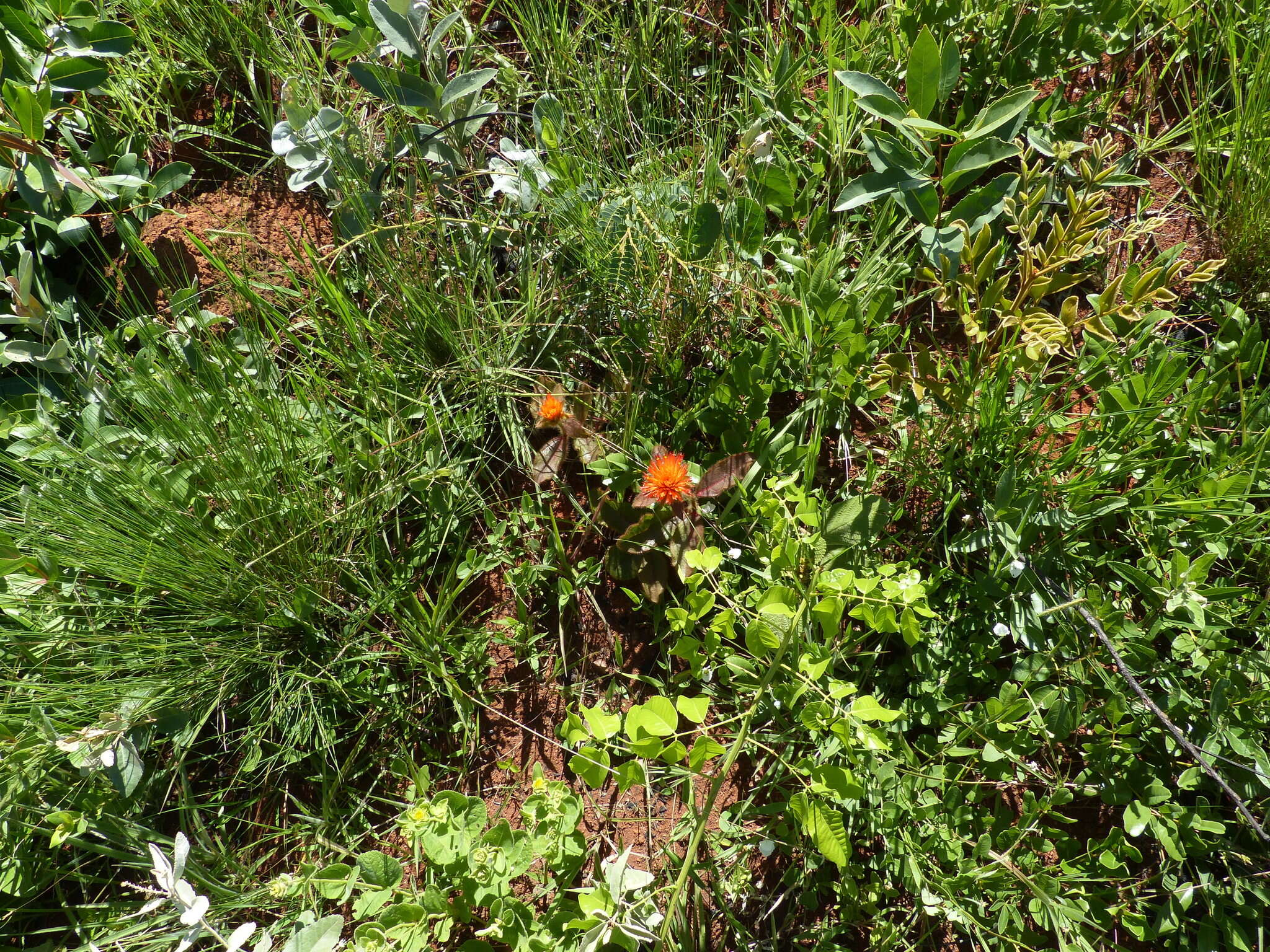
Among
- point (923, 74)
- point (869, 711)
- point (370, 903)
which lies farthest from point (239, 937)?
point (923, 74)

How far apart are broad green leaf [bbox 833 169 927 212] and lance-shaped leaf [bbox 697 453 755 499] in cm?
53

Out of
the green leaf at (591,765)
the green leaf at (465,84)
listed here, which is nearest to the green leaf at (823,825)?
the green leaf at (591,765)

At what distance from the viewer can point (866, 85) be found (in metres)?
1.68

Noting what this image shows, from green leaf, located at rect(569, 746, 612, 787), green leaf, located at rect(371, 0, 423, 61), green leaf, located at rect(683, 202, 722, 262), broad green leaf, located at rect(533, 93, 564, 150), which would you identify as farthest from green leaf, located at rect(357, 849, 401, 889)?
green leaf, located at rect(371, 0, 423, 61)

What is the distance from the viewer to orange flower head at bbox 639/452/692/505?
65.1 inches

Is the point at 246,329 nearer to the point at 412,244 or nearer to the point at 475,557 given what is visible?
the point at 412,244

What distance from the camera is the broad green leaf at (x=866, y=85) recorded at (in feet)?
5.45

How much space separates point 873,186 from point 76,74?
1771 mm

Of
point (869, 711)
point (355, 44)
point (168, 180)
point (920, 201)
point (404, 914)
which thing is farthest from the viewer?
point (168, 180)

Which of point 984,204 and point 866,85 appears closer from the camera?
point 866,85

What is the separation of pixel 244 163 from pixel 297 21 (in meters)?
0.39

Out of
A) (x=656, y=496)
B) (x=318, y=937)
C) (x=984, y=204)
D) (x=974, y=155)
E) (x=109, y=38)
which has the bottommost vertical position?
(x=318, y=937)

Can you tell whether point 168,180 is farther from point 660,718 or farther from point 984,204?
point 984,204

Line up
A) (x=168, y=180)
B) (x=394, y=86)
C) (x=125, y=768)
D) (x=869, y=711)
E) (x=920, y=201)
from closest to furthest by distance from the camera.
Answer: (x=869, y=711) → (x=125, y=768) → (x=920, y=201) → (x=394, y=86) → (x=168, y=180)
